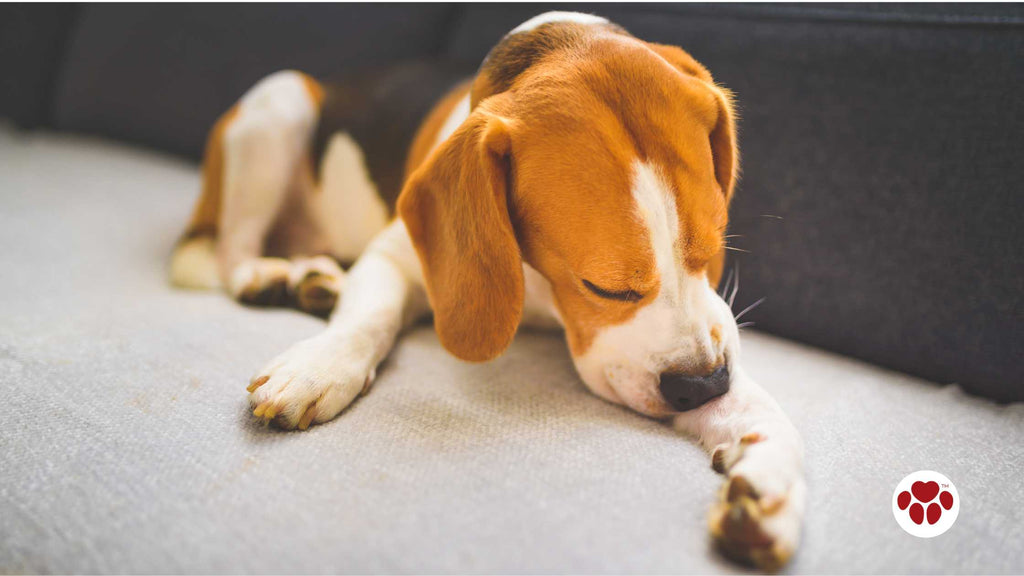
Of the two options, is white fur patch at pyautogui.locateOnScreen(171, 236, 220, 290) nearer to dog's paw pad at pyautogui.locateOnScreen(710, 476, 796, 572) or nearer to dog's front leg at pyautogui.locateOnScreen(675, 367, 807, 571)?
dog's front leg at pyautogui.locateOnScreen(675, 367, 807, 571)

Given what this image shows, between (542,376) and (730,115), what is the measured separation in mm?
670

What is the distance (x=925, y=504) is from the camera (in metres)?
0.89

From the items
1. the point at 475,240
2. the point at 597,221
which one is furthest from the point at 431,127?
the point at 597,221

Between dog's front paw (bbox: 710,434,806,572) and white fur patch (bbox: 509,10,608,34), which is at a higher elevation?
white fur patch (bbox: 509,10,608,34)

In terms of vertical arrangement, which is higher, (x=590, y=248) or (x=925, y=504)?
(x=590, y=248)

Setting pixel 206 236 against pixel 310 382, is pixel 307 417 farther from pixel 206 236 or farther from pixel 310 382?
pixel 206 236

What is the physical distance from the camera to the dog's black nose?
3.40 ft

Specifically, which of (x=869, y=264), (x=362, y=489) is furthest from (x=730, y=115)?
(x=362, y=489)

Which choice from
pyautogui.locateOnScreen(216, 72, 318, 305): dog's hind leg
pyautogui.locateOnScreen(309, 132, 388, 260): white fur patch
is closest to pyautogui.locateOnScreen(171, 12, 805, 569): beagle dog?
pyautogui.locateOnScreen(309, 132, 388, 260): white fur patch

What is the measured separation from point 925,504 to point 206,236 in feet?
6.65

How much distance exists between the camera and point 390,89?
204cm

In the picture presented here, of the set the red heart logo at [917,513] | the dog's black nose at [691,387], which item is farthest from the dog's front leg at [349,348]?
the red heart logo at [917,513]

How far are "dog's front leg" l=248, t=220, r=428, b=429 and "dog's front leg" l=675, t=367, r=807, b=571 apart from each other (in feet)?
1.94

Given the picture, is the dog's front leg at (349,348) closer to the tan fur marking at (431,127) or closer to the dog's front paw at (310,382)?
the dog's front paw at (310,382)
